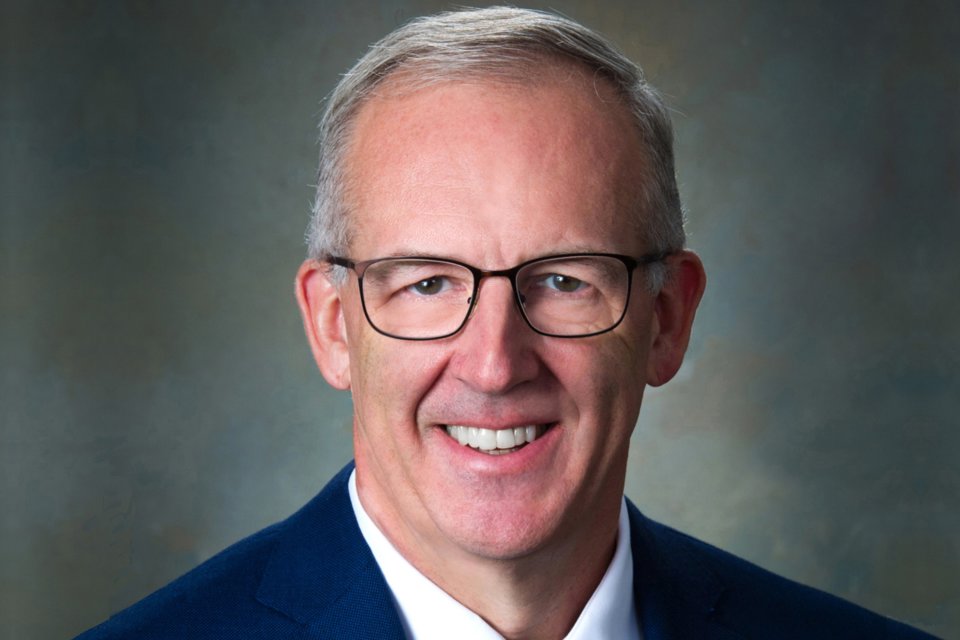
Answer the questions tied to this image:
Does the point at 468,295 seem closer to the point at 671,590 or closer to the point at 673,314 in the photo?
the point at 673,314

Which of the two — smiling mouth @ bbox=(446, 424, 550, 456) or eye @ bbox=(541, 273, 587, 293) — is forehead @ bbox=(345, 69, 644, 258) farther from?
smiling mouth @ bbox=(446, 424, 550, 456)

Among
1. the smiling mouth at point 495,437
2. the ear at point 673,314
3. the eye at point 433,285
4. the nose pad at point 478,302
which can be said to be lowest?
the smiling mouth at point 495,437

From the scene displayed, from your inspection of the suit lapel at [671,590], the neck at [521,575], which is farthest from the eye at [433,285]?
the suit lapel at [671,590]

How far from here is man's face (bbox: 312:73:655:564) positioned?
272 centimetres

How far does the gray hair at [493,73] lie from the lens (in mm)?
2891

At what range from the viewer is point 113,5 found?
5215 mm

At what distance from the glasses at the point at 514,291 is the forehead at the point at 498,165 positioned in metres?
0.04

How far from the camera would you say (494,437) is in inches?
111

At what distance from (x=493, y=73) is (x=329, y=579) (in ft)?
3.71

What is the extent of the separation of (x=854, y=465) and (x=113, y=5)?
11.7 ft

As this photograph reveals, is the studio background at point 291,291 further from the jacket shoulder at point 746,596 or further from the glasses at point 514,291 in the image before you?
the glasses at point 514,291

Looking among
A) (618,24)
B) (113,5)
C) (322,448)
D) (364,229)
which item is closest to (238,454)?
(322,448)

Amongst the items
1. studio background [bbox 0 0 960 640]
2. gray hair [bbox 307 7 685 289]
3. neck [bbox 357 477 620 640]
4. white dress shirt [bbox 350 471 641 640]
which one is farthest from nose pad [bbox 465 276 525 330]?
studio background [bbox 0 0 960 640]

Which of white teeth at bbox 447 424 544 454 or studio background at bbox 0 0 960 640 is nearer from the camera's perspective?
white teeth at bbox 447 424 544 454
